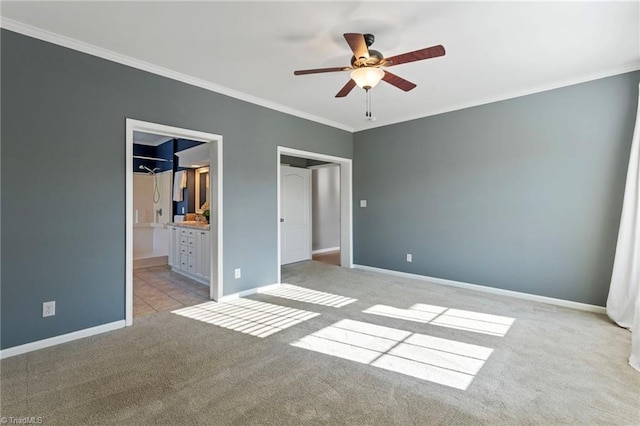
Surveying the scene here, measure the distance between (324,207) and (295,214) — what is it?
179cm

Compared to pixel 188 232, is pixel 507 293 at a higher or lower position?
lower

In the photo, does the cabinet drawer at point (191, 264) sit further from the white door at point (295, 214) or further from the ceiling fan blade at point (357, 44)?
the ceiling fan blade at point (357, 44)

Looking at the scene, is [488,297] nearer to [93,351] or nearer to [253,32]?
[253,32]

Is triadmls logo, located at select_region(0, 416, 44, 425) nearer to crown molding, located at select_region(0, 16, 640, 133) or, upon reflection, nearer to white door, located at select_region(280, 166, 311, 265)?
crown molding, located at select_region(0, 16, 640, 133)

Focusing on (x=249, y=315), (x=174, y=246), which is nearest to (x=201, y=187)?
(x=174, y=246)

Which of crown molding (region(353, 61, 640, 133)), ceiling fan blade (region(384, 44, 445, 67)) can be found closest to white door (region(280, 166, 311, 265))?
crown molding (region(353, 61, 640, 133))

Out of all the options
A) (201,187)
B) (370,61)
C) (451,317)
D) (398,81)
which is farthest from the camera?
(201,187)

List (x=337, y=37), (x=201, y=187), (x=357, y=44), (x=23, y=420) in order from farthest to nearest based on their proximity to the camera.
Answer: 1. (x=201, y=187)
2. (x=337, y=37)
3. (x=357, y=44)
4. (x=23, y=420)

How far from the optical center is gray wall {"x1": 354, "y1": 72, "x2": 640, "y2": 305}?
129 inches

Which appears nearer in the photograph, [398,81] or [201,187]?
[398,81]

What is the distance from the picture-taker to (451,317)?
317 centimetres

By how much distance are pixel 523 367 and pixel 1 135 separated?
4.37 m

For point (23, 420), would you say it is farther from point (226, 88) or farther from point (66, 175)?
point (226, 88)

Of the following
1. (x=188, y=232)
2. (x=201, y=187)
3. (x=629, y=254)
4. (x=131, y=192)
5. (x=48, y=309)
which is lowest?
(x=48, y=309)
